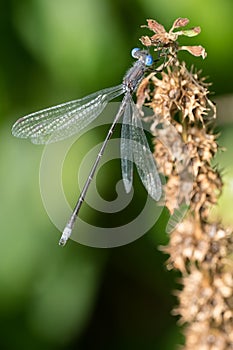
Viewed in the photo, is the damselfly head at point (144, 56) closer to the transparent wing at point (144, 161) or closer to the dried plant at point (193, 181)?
the transparent wing at point (144, 161)

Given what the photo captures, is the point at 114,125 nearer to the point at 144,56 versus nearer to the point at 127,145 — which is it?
the point at 127,145

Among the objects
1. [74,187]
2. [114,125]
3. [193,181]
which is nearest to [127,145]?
[114,125]

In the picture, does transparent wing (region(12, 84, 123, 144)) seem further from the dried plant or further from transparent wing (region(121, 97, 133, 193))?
the dried plant

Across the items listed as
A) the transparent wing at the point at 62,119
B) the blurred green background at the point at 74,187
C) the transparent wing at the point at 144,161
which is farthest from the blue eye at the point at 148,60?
the blurred green background at the point at 74,187

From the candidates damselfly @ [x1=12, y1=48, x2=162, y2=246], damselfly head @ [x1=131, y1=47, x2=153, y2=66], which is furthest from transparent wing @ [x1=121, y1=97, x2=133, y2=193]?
damselfly head @ [x1=131, y1=47, x2=153, y2=66]

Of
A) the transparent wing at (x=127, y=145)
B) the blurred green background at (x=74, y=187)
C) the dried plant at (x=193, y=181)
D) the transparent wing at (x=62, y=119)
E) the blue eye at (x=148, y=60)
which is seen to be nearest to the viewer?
the dried plant at (x=193, y=181)

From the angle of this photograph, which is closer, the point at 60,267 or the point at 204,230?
the point at 204,230

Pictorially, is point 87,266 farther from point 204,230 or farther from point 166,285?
point 204,230

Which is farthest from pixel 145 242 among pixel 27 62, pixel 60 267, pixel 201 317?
pixel 201 317
